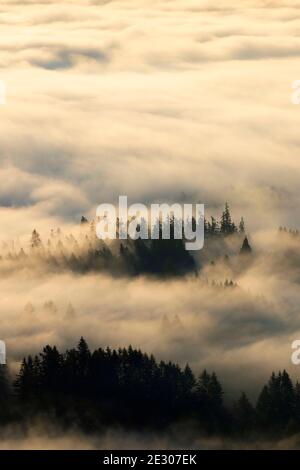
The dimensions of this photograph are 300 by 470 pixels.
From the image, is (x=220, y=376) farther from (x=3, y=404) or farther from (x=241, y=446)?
(x=3, y=404)

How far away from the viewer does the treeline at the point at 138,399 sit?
591ft

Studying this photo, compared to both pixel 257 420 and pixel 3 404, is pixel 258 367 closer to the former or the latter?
pixel 257 420

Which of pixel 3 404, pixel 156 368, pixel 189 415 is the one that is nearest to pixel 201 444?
pixel 189 415

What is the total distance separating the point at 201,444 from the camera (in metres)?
176

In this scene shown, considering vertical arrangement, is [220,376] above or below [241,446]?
above

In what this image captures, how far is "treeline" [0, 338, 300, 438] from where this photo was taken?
180000mm

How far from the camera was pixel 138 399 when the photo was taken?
182 metres

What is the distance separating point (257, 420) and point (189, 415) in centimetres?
895

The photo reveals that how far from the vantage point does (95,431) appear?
576 ft
